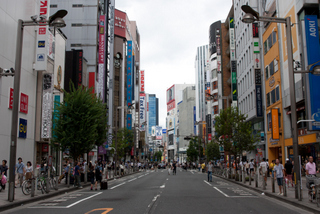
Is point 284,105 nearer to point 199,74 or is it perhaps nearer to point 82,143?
point 82,143

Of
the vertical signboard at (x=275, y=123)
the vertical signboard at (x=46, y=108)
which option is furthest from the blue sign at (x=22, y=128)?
the vertical signboard at (x=275, y=123)

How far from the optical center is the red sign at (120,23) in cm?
9388

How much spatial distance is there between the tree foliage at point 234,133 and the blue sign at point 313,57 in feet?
27.6

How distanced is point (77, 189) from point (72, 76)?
88.2 ft

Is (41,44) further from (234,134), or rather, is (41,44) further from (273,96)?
(273,96)

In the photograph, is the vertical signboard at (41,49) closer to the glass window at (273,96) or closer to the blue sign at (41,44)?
the blue sign at (41,44)

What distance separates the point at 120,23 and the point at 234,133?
69.3 meters

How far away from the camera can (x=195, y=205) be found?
1354 cm

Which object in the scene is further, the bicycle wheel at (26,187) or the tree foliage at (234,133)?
the tree foliage at (234,133)

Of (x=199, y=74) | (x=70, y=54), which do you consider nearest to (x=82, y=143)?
(x=70, y=54)

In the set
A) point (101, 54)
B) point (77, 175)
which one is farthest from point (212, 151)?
point (77, 175)

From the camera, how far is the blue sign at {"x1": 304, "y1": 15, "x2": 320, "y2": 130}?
83.3 ft

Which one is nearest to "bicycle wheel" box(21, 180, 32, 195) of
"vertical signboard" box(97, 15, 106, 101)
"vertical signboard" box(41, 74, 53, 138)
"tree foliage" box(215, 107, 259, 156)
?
"vertical signboard" box(41, 74, 53, 138)

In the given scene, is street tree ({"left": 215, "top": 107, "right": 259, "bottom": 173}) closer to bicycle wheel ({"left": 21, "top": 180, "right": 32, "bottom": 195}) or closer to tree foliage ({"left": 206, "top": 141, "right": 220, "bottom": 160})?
bicycle wheel ({"left": 21, "top": 180, "right": 32, "bottom": 195})
